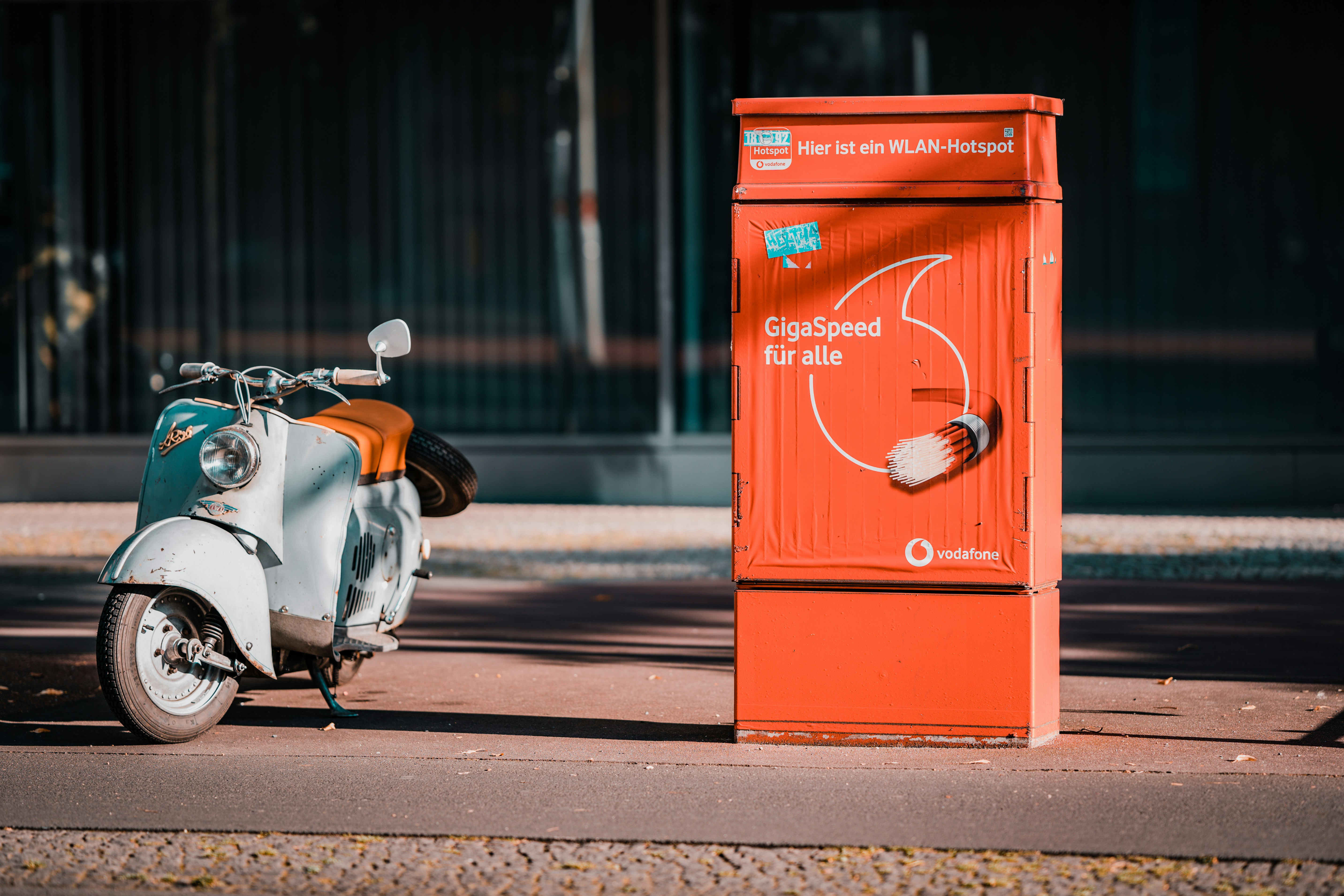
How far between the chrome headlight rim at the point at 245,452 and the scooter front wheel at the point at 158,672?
423 mm

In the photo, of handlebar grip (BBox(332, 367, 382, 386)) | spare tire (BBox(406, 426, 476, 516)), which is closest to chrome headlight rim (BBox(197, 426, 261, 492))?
handlebar grip (BBox(332, 367, 382, 386))

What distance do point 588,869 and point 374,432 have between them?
273 centimetres

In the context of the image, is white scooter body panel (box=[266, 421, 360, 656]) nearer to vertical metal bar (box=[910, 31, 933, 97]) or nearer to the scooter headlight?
the scooter headlight

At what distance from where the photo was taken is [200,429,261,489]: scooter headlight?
5.62 meters

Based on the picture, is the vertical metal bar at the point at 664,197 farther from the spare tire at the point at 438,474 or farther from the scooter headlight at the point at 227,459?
the scooter headlight at the point at 227,459

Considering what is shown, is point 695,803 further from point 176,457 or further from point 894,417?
point 176,457

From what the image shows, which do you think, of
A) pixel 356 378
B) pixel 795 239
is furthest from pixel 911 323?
pixel 356 378

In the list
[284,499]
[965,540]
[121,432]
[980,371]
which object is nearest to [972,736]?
[965,540]

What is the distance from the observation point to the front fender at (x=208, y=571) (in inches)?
212

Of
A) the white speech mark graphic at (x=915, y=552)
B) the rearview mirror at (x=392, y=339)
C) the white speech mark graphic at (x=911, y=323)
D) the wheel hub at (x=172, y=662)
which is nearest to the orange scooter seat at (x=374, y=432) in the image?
the rearview mirror at (x=392, y=339)

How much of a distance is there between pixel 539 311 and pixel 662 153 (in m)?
1.91

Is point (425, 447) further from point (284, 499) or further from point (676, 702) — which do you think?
point (676, 702)

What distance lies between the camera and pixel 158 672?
18.1 feet

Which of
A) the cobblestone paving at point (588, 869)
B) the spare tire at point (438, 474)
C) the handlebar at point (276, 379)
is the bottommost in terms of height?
the cobblestone paving at point (588, 869)
